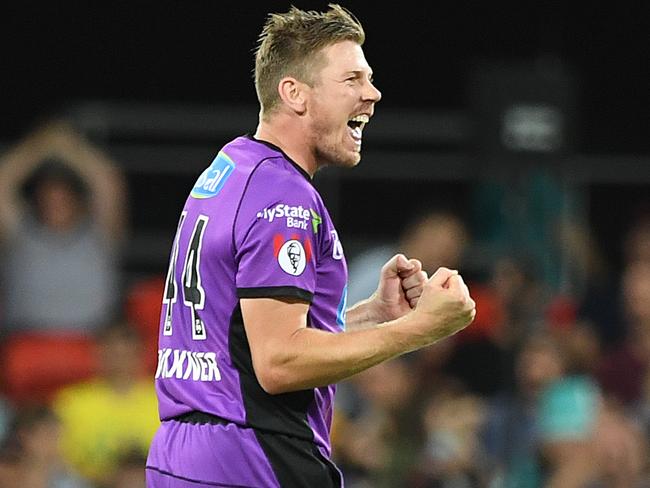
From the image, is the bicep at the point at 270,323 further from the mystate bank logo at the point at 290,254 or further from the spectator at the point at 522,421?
the spectator at the point at 522,421

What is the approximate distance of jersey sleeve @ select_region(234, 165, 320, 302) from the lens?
148 inches

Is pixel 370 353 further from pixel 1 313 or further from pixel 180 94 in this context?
pixel 180 94

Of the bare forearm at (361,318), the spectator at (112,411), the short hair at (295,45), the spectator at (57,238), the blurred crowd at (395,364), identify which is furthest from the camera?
the spectator at (57,238)

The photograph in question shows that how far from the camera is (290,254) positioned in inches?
149

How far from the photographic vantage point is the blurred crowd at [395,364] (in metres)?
7.49

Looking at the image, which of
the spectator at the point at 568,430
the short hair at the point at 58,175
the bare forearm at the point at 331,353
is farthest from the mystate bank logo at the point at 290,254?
the short hair at the point at 58,175

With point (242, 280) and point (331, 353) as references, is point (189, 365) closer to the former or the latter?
point (242, 280)

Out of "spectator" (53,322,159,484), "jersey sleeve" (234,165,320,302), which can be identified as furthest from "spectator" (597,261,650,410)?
"jersey sleeve" (234,165,320,302)

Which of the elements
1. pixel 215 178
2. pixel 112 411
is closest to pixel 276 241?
pixel 215 178

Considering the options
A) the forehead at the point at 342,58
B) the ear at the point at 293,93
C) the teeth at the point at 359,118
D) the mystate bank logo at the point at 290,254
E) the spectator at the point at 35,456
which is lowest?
the spectator at the point at 35,456

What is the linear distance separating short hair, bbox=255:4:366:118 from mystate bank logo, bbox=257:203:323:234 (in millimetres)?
375

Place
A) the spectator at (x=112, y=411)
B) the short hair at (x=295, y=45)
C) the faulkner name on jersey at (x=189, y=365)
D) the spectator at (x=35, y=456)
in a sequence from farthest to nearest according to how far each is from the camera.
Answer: the spectator at (x=112, y=411), the spectator at (x=35, y=456), the short hair at (x=295, y=45), the faulkner name on jersey at (x=189, y=365)

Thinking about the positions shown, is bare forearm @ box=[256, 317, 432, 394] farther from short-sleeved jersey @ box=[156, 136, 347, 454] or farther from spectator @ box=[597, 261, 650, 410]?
spectator @ box=[597, 261, 650, 410]

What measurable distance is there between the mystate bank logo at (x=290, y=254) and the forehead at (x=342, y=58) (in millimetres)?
512
